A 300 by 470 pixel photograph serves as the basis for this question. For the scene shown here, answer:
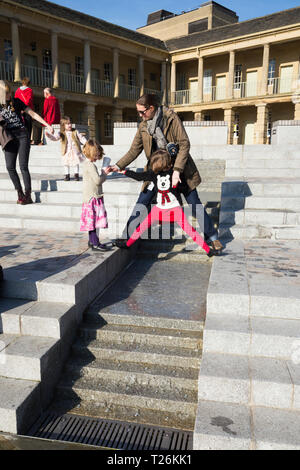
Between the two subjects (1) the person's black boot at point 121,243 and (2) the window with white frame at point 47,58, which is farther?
(2) the window with white frame at point 47,58

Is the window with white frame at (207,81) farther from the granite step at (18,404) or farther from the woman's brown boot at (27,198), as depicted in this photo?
the granite step at (18,404)

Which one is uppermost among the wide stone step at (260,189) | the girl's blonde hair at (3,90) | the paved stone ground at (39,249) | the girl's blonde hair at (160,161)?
the girl's blonde hair at (3,90)

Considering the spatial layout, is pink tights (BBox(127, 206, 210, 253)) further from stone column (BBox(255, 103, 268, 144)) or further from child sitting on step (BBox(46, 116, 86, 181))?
stone column (BBox(255, 103, 268, 144))

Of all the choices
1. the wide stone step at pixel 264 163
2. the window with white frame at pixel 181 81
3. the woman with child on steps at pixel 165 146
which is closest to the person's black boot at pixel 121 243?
the woman with child on steps at pixel 165 146

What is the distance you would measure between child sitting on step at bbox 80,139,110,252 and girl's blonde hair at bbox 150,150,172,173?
1.75 feet

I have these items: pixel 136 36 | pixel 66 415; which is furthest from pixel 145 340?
pixel 136 36

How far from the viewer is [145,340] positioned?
336cm

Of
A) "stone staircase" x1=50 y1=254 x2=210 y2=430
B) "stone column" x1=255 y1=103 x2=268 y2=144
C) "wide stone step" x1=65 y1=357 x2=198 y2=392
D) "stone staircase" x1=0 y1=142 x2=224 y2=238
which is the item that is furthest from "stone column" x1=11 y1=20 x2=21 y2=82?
"wide stone step" x1=65 y1=357 x2=198 y2=392

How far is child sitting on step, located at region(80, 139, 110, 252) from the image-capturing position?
4.29 meters

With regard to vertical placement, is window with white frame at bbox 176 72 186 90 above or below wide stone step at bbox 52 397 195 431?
above

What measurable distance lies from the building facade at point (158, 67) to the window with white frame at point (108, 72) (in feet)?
0.27

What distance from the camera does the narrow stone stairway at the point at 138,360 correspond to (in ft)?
9.56

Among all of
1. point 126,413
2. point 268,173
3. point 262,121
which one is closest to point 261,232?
point 126,413
